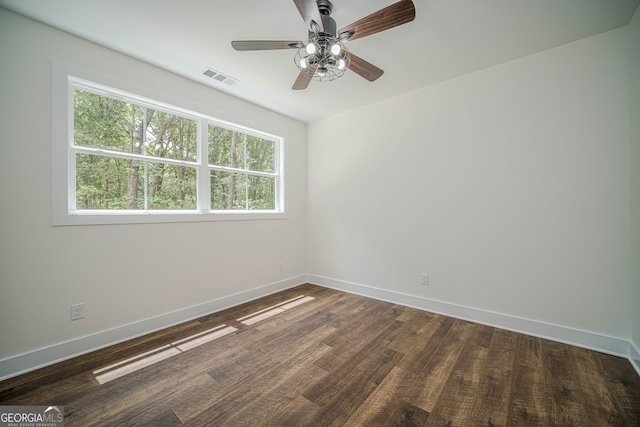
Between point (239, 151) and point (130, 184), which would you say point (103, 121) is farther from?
point (239, 151)

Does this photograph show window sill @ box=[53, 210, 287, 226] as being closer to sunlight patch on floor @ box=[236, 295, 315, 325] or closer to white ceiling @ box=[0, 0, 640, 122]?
sunlight patch on floor @ box=[236, 295, 315, 325]

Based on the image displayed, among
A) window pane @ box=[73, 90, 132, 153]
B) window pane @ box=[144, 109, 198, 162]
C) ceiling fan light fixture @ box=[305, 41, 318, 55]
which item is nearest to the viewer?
ceiling fan light fixture @ box=[305, 41, 318, 55]

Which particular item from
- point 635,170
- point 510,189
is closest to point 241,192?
point 510,189

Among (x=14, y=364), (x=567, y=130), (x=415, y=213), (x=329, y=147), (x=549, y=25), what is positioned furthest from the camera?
(x=329, y=147)

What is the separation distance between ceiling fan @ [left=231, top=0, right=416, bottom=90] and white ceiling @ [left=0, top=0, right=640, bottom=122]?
0.86 ft

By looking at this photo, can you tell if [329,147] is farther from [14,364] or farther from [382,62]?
[14,364]

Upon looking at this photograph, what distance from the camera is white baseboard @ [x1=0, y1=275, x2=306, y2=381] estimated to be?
6.19ft

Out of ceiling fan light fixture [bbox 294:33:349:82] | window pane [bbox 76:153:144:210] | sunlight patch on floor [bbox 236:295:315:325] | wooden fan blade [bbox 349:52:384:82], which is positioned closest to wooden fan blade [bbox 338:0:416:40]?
ceiling fan light fixture [bbox 294:33:349:82]

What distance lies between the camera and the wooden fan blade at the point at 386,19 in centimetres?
145

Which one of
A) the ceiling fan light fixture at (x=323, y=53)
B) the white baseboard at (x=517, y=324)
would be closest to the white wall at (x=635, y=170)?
the white baseboard at (x=517, y=324)

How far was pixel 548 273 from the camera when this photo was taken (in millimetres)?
2391

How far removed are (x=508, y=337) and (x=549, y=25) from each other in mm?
2697

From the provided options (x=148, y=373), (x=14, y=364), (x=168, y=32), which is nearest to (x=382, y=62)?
(x=168, y=32)

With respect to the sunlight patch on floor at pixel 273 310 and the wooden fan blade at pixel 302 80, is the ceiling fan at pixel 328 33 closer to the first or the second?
the wooden fan blade at pixel 302 80
